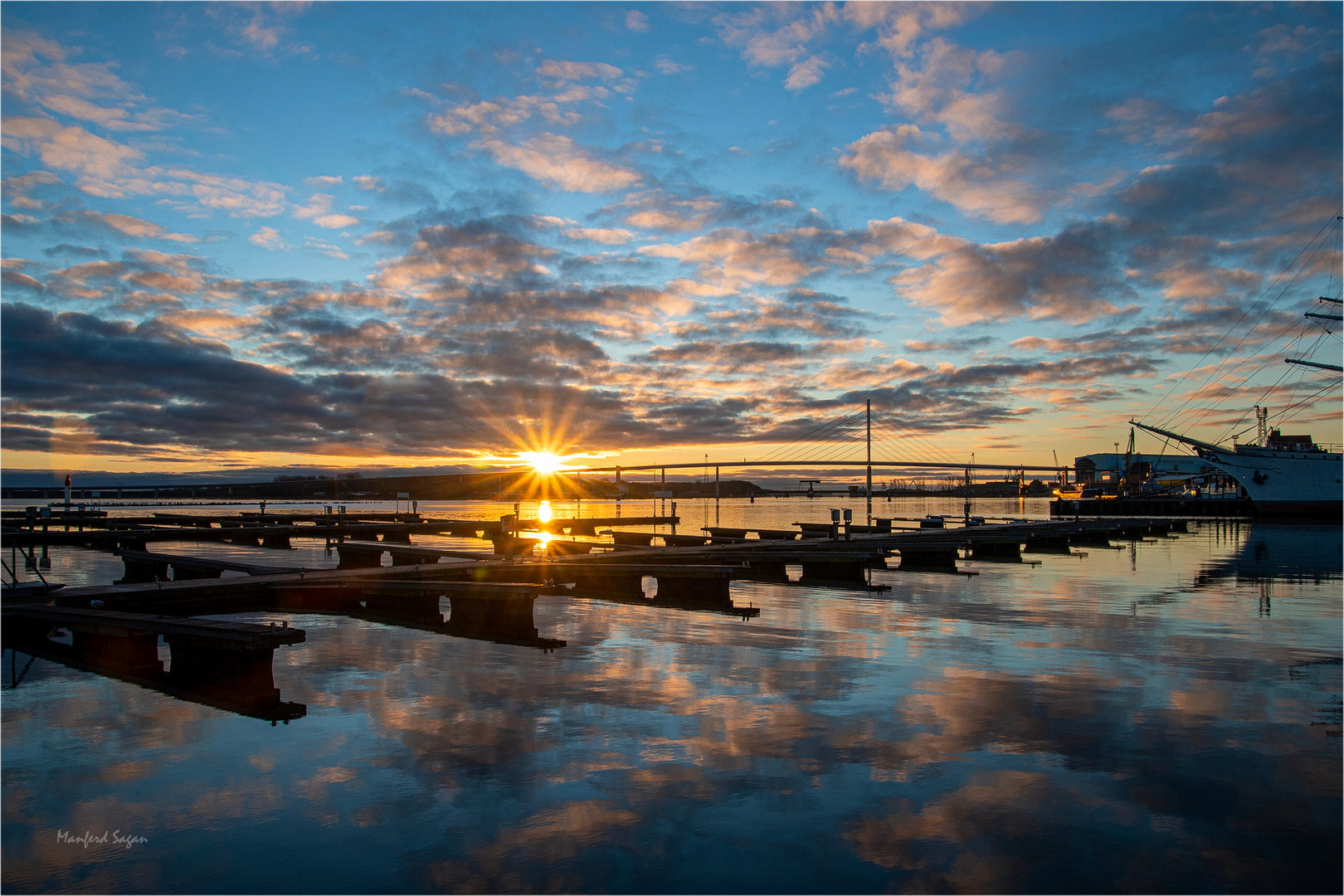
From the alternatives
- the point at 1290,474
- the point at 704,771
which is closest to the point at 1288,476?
the point at 1290,474

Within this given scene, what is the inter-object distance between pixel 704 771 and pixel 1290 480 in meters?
100

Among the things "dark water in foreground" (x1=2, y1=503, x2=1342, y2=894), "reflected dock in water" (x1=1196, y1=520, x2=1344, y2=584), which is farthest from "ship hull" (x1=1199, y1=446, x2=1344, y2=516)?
"dark water in foreground" (x1=2, y1=503, x2=1342, y2=894)

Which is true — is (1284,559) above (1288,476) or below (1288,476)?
below

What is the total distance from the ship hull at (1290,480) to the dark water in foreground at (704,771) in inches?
3414

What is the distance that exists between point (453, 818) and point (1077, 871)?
515 centimetres

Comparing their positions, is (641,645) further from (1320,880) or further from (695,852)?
(1320,880)

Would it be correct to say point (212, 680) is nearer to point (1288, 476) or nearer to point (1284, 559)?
point (1284, 559)

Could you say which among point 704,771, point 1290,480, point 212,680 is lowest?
point 704,771

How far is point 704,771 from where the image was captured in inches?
318

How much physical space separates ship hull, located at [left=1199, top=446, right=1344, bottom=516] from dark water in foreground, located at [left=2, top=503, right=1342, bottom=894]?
86709 mm

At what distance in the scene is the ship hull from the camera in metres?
81.6

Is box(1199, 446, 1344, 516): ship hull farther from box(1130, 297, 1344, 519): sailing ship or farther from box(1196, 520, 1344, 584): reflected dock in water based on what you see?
box(1196, 520, 1344, 584): reflected dock in water

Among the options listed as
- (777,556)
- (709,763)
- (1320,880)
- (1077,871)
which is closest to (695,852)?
(709,763)

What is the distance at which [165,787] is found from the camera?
7.82m
